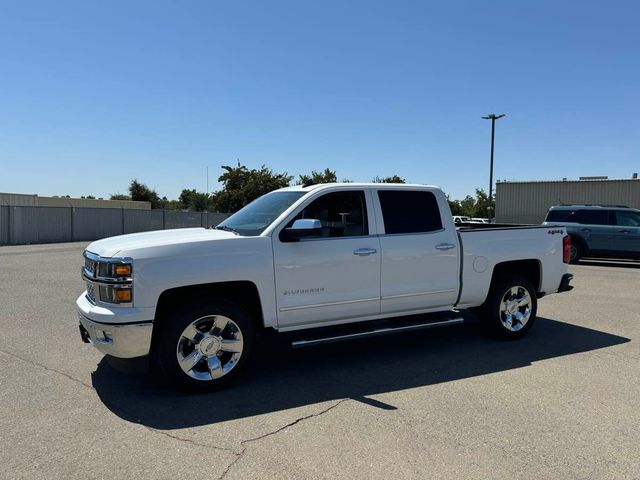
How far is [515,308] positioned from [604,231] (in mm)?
11641

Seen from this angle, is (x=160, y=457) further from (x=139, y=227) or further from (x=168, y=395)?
(x=139, y=227)

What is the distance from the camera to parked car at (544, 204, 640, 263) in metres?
15.6

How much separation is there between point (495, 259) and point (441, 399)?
2374 millimetres

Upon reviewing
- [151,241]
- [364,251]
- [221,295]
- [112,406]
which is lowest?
[112,406]

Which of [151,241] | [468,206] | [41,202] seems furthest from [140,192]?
[151,241]

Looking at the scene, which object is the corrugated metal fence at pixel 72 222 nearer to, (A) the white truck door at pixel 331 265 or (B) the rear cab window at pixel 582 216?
(B) the rear cab window at pixel 582 216

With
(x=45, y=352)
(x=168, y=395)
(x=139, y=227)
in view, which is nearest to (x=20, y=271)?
(x=45, y=352)

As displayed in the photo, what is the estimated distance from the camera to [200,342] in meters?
4.45

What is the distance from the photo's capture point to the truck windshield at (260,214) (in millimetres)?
5008

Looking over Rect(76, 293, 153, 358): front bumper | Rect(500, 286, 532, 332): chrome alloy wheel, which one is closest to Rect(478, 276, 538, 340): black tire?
Rect(500, 286, 532, 332): chrome alloy wheel

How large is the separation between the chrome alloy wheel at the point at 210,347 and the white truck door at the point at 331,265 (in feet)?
1.69

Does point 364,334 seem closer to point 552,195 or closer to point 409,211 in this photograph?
point 409,211

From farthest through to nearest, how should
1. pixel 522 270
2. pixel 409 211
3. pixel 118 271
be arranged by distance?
pixel 522 270
pixel 409 211
pixel 118 271

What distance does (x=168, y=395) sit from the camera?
4430 mm
